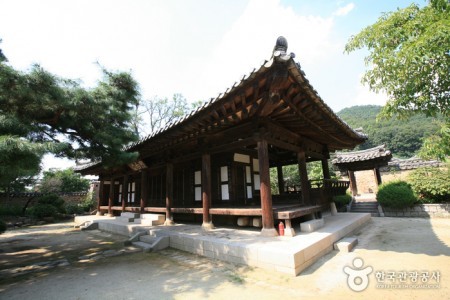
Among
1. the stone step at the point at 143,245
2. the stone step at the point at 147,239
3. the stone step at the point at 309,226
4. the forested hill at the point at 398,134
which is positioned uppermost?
the forested hill at the point at 398,134

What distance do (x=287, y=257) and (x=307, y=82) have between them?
12.0 ft

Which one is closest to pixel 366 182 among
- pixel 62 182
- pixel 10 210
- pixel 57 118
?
pixel 57 118

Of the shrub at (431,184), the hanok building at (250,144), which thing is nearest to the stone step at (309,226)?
the hanok building at (250,144)

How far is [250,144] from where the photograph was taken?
7.17 meters

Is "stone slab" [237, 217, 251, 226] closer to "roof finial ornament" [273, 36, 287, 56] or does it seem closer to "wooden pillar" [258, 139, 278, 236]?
"wooden pillar" [258, 139, 278, 236]

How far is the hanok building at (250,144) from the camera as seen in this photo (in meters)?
5.16

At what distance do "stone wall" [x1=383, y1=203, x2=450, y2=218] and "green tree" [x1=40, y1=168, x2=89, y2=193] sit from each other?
93.6 feet

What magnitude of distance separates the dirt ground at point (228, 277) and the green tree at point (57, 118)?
8.11 ft

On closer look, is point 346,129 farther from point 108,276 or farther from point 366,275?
point 108,276

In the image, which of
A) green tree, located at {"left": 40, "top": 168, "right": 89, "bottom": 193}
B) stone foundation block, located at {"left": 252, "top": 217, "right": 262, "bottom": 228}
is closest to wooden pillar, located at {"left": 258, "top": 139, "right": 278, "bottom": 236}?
stone foundation block, located at {"left": 252, "top": 217, "right": 262, "bottom": 228}

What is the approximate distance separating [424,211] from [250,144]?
11.6 meters

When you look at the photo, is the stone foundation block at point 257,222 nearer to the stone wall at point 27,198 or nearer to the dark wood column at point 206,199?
the dark wood column at point 206,199

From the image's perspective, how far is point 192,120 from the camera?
22.1ft

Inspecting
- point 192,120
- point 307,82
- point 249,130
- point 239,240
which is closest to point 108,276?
point 239,240
